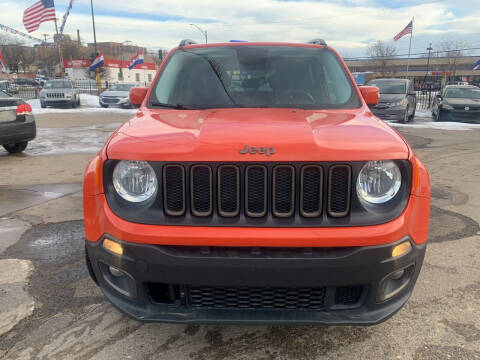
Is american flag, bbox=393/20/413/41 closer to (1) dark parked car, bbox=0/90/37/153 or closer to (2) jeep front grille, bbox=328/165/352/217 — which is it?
(1) dark parked car, bbox=0/90/37/153

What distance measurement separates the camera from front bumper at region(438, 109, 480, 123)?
14797mm

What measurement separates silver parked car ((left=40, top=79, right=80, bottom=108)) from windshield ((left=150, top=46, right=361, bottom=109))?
21.2 metres

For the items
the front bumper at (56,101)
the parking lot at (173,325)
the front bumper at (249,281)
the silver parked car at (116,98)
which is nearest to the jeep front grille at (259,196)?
the front bumper at (249,281)

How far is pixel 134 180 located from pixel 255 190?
2.08 ft

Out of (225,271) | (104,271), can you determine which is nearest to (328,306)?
(225,271)

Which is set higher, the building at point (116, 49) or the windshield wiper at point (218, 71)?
the building at point (116, 49)

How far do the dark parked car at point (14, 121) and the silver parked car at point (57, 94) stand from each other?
15.5 meters

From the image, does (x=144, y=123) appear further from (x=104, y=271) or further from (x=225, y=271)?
(x=225, y=271)

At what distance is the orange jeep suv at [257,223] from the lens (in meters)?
1.89

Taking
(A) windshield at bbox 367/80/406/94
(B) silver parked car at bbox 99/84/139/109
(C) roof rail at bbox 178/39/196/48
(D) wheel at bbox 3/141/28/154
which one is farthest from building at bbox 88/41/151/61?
(C) roof rail at bbox 178/39/196/48

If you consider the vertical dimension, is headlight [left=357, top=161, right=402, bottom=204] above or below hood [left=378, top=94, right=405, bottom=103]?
above

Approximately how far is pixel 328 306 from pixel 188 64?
241 cm

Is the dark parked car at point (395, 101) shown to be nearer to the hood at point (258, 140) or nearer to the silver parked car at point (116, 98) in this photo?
the hood at point (258, 140)

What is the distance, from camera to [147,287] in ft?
6.57
